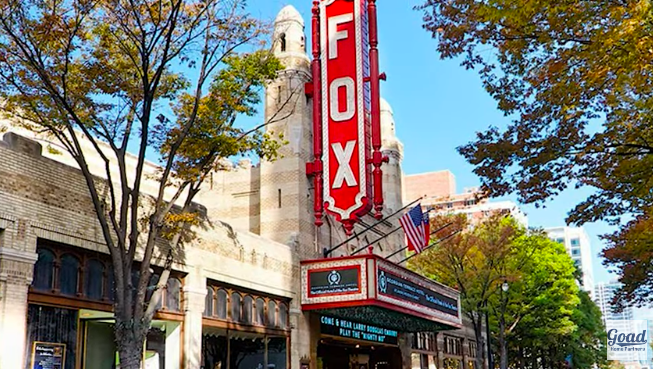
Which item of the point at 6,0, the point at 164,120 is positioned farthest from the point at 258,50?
the point at 6,0

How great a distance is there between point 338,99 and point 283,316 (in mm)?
8623

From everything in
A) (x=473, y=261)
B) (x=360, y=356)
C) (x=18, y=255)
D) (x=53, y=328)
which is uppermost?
(x=473, y=261)

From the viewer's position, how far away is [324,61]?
85.6ft

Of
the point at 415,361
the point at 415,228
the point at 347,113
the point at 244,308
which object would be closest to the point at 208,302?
the point at 244,308

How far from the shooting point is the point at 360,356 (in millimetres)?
39312

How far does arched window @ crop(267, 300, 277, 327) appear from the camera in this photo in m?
26.6

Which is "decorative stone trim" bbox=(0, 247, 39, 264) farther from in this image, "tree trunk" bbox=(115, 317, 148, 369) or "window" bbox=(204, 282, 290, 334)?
"window" bbox=(204, 282, 290, 334)

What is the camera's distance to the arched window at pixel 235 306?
24562 millimetres

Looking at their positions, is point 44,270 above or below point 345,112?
below

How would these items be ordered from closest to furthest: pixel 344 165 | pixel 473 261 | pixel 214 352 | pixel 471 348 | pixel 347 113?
pixel 214 352, pixel 344 165, pixel 347 113, pixel 473 261, pixel 471 348

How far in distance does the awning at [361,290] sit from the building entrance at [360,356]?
5.64 m

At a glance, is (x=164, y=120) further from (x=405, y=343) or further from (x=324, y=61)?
(x=405, y=343)

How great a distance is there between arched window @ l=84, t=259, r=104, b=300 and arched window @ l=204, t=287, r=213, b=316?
15.8 ft

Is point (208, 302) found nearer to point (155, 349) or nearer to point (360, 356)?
point (155, 349)
